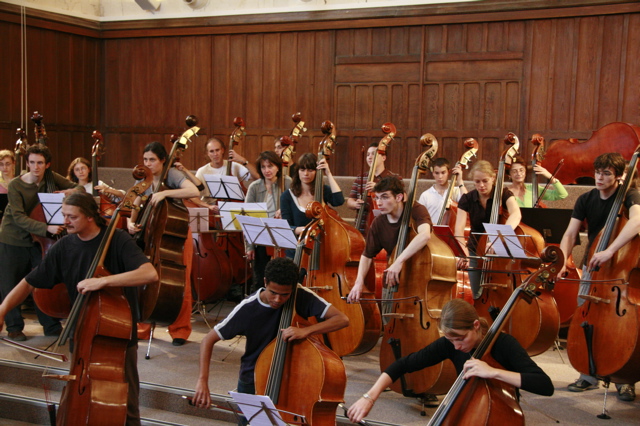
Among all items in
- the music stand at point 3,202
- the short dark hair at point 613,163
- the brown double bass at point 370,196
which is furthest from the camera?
the music stand at point 3,202

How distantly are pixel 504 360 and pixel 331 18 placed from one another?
22.3 ft

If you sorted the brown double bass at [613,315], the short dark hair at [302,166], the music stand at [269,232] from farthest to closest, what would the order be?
1. the short dark hair at [302,166]
2. the music stand at [269,232]
3. the brown double bass at [613,315]

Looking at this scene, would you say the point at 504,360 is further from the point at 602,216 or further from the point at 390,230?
the point at 602,216

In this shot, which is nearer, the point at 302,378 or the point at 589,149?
the point at 302,378

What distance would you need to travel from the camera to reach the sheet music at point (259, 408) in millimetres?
2656

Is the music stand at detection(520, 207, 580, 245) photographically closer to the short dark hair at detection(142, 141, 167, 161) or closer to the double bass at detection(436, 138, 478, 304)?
the double bass at detection(436, 138, 478, 304)

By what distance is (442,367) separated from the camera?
3.94m

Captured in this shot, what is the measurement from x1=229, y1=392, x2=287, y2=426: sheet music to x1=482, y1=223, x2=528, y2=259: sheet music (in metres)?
1.98

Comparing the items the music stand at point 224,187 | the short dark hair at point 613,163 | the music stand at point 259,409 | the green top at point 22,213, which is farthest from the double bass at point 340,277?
the green top at point 22,213

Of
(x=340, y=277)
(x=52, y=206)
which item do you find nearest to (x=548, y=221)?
(x=340, y=277)

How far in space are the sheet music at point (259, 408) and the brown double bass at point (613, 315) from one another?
2.04 m

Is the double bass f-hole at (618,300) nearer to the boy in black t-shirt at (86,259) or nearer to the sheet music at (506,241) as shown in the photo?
the sheet music at (506,241)

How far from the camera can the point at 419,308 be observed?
4051 millimetres

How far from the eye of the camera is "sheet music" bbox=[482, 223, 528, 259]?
13.8 ft
